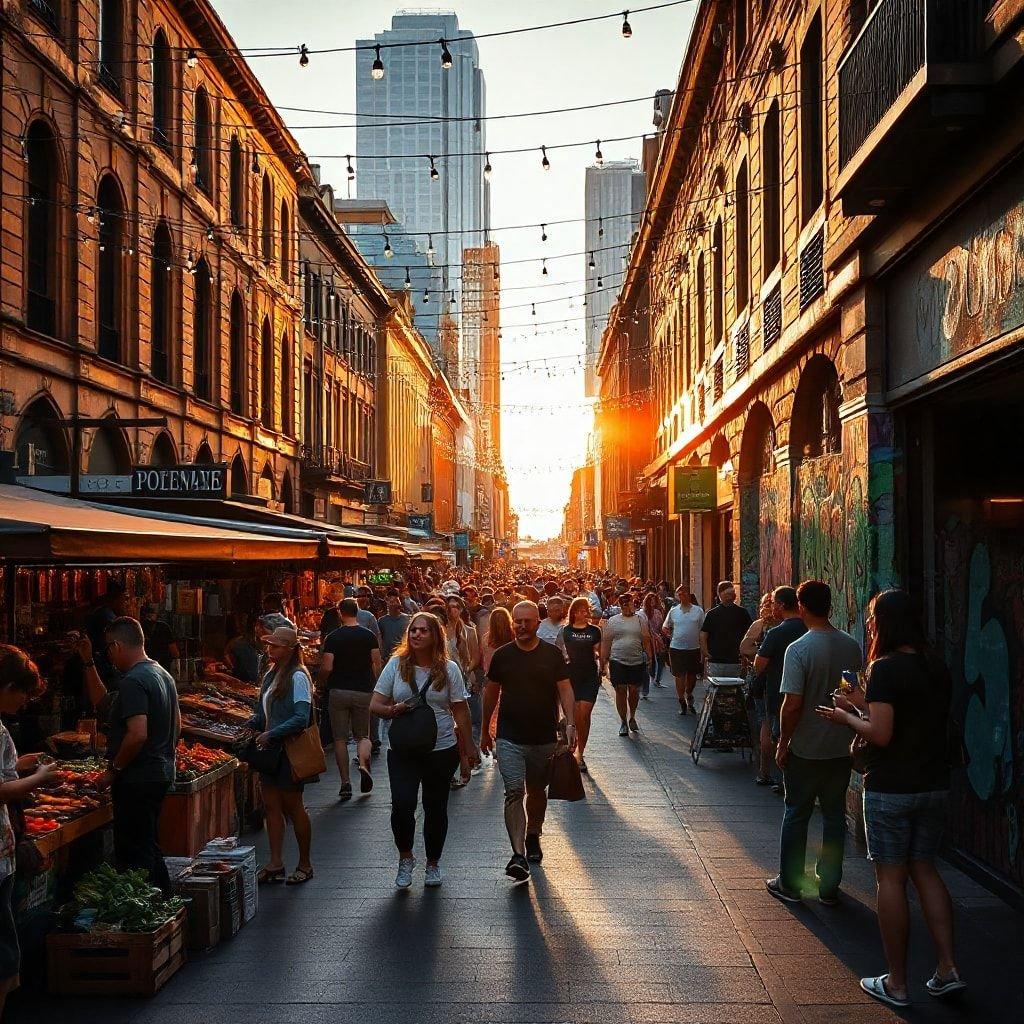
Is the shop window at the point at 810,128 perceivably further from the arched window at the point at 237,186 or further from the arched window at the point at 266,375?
the arched window at the point at 266,375

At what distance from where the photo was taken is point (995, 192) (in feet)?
24.8

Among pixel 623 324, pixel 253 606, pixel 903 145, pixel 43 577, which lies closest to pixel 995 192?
pixel 903 145

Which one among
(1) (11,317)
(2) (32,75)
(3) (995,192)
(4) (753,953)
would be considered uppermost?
(2) (32,75)

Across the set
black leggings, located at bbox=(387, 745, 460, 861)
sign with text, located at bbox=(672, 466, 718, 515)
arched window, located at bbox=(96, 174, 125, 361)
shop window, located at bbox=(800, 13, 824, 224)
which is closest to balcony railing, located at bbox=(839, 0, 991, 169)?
shop window, located at bbox=(800, 13, 824, 224)

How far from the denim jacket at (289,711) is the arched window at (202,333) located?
64.1 ft

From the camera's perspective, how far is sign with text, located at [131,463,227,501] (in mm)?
16312

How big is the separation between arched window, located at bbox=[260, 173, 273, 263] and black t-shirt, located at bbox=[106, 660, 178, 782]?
1078 inches

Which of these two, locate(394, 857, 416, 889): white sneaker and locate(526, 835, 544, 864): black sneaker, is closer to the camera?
locate(394, 857, 416, 889): white sneaker

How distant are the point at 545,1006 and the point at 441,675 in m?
2.82

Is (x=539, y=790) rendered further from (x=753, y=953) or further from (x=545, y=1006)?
(x=545, y=1006)

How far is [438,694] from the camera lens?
8.25 m

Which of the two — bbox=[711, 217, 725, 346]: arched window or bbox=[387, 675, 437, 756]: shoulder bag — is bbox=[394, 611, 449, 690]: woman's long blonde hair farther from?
bbox=[711, 217, 725, 346]: arched window

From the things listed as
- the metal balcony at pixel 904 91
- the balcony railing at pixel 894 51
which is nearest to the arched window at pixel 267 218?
the balcony railing at pixel 894 51

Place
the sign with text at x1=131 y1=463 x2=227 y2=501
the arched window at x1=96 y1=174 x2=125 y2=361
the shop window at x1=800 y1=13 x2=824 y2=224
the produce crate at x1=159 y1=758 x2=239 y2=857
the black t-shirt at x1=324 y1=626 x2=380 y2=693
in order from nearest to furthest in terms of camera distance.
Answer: the produce crate at x1=159 y1=758 x2=239 y2=857 < the black t-shirt at x1=324 y1=626 x2=380 y2=693 < the shop window at x1=800 y1=13 x2=824 y2=224 < the sign with text at x1=131 y1=463 x2=227 y2=501 < the arched window at x1=96 y1=174 x2=125 y2=361
